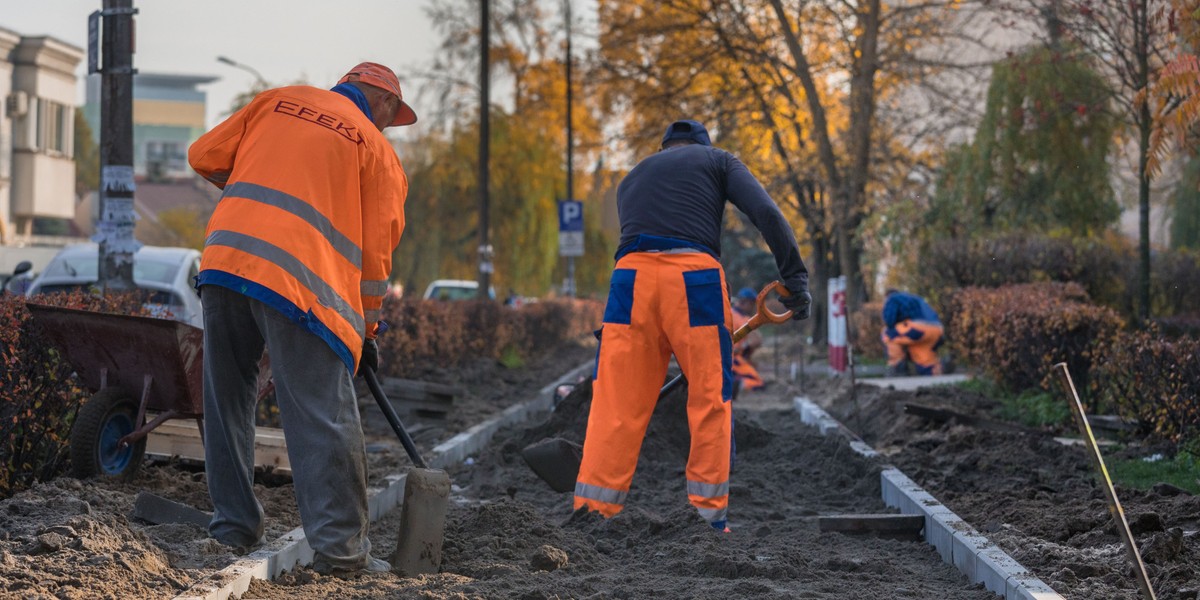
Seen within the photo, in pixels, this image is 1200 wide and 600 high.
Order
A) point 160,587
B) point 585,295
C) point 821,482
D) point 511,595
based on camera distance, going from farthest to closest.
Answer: point 585,295 < point 821,482 < point 511,595 < point 160,587

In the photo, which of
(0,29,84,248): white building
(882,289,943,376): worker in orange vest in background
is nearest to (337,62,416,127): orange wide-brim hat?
(882,289,943,376): worker in orange vest in background

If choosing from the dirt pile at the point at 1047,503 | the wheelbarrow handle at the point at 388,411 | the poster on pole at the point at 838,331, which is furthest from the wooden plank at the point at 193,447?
the poster on pole at the point at 838,331

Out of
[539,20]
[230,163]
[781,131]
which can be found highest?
[539,20]

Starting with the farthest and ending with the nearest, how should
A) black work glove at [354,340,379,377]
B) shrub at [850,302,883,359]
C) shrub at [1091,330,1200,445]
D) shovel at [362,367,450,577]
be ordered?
shrub at [850,302,883,359]
shrub at [1091,330,1200,445]
black work glove at [354,340,379,377]
shovel at [362,367,450,577]

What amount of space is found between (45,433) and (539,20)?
3107 centimetres

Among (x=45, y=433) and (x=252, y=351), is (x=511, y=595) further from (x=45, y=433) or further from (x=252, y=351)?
(x=45, y=433)

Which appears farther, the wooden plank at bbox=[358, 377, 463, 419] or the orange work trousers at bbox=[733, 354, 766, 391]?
the orange work trousers at bbox=[733, 354, 766, 391]

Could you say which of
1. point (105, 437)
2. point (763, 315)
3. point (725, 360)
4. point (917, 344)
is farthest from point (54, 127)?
point (725, 360)

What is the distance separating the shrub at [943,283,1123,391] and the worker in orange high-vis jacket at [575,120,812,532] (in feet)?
15.1

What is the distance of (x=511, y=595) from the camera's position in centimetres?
499

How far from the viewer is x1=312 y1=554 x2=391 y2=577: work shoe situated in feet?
17.3

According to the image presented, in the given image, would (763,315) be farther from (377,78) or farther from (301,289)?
(301,289)

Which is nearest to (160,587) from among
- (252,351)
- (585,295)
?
(252,351)

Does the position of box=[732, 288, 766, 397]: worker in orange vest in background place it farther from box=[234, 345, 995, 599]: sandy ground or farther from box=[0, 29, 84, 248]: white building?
box=[0, 29, 84, 248]: white building
